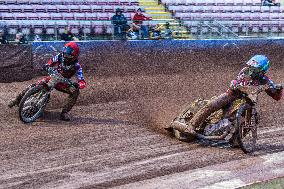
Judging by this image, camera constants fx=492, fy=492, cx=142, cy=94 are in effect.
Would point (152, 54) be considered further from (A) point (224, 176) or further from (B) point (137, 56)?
(A) point (224, 176)

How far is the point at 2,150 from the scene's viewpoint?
361 inches

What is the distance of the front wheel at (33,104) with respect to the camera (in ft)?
37.0

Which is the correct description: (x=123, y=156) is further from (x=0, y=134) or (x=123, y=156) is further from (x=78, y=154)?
(x=0, y=134)

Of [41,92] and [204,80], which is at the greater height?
[41,92]

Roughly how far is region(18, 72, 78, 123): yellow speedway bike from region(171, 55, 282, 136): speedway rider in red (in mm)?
3556

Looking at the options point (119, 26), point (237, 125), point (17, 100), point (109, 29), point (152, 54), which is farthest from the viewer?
point (109, 29)

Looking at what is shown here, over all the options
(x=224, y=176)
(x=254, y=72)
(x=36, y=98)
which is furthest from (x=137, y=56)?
(x=224, y=176)

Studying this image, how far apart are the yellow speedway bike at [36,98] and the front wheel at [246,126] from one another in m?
4.30

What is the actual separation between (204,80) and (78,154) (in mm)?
10227

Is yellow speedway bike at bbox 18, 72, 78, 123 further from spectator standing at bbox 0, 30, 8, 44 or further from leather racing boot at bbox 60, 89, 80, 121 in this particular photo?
spectator standing at bbox 0, 30, 8, 44

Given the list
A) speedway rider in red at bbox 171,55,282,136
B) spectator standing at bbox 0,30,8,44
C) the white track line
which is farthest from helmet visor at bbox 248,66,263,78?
spectator standing at bbox 0,30,8,44

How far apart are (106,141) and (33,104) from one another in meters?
2.31

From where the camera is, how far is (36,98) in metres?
11.5

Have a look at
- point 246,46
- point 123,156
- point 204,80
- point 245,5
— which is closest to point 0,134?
point 123,156
